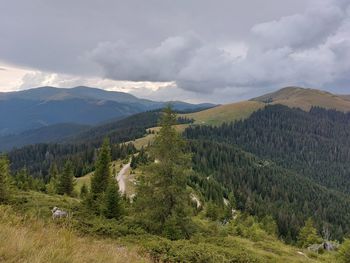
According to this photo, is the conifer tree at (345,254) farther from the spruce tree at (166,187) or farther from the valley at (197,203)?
the spruce tree at (166,187)

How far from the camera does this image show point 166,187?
97.3 ft

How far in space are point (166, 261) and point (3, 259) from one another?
7.97m

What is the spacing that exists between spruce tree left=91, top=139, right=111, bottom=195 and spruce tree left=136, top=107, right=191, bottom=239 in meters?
6.64

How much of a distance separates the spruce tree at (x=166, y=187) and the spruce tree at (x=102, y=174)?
6.64 m

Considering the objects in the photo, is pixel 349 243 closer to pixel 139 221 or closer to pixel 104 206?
pixel 139 221

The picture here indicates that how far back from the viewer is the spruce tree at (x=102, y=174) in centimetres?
3590

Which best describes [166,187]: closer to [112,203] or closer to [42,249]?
[112,203]

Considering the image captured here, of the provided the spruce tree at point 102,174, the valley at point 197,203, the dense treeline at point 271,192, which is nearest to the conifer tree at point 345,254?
the valley at point 197,203

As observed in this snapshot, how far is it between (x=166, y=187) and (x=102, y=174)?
10.3 metres

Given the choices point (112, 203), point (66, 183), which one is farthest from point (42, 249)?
point (66, 183)

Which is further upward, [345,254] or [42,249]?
[42,249]

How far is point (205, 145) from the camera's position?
18288 centimetres

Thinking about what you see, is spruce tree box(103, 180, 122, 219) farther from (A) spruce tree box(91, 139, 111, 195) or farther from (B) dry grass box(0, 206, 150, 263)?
(B) dry grass box(0, 206, 150, 263)

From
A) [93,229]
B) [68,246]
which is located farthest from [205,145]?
[68,246]
